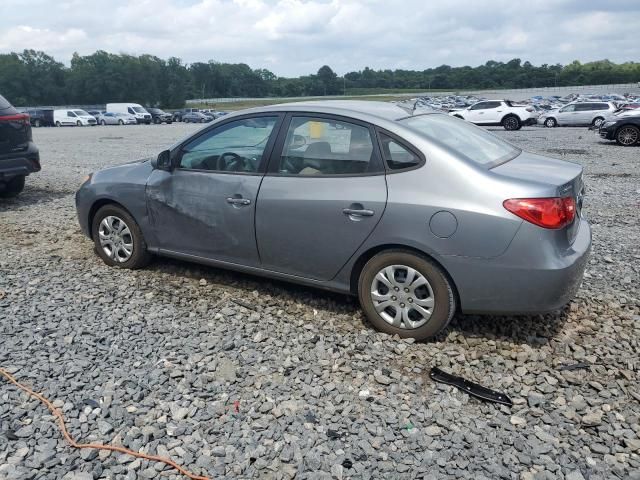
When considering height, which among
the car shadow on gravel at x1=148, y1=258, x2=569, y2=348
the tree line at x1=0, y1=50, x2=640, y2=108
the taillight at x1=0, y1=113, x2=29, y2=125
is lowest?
the car shadow on gravel at x1=148, y1=258, x2=569, y2=348

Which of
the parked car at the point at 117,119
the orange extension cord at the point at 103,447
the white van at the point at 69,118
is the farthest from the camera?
the parked car at the point at 117,119

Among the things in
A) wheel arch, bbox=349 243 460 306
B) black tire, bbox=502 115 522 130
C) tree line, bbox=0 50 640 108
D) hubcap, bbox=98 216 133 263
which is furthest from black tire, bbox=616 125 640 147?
tree line, bbox=0 50 640 108

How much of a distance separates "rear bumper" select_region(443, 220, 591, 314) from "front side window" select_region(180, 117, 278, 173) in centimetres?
182

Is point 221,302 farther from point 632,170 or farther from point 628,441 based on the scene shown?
point 632,170

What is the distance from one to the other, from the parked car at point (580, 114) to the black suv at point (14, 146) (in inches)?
1115

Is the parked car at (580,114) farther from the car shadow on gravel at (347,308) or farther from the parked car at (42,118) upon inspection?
the parked car at (42,118)

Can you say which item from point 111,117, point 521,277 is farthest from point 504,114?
point 111,117

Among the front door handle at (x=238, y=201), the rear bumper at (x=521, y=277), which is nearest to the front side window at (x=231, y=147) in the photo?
the front door handle at (x=238, y=201)

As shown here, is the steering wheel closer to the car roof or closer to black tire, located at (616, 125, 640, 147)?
the car roof

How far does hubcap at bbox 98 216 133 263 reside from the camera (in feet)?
17.6

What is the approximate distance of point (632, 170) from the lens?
12.2m

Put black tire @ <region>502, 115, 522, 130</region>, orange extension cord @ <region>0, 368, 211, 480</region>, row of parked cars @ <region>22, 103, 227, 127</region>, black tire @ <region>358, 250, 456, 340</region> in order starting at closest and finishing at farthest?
orange extension cord @ <region>0, 368, 211, 480</region>, black tire @ <region>358, 250, 456, 340</region>, black tire @ <region>502, 115, 522, 130</region>, row of parked cars @ <region>22, 103, 227, 127</region>

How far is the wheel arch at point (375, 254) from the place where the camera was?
375 cm

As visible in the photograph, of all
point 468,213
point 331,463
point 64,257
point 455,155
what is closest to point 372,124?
point 455,155
